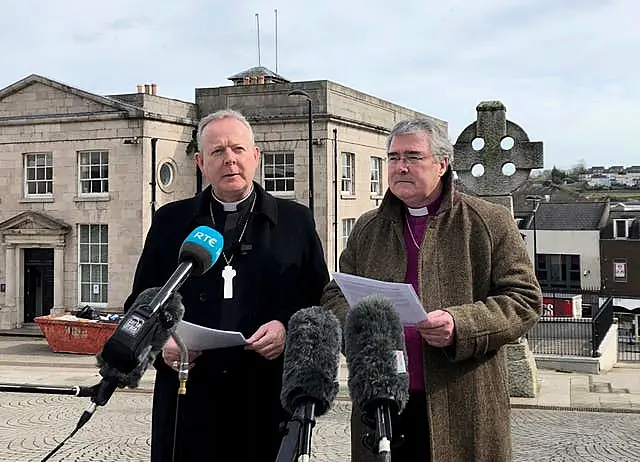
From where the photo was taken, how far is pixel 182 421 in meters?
3.58

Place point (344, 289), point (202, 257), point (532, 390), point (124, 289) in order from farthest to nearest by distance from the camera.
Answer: point (124, 289), point (532, 390), point (344, 289), point (202, 257)

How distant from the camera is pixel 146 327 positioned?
2.22 m

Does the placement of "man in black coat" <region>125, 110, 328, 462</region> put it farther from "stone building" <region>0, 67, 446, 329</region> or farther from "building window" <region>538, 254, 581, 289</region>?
"building window" <region>538, 254, 581, 289</region>

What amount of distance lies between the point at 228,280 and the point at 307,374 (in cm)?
140

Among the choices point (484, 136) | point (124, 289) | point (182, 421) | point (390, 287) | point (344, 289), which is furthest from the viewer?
point (124, 289)

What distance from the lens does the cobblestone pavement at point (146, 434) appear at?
8.64 m

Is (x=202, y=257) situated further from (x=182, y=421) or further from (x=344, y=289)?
(x=182, y=421)

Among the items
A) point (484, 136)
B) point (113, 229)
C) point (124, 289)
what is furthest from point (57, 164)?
point (484, 136)

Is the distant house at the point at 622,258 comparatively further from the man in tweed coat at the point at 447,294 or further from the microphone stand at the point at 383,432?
the microphone stand at the point at 383,432

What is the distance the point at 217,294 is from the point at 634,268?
5521 centimetres

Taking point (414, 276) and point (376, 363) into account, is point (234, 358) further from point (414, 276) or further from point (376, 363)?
point (376, 363)

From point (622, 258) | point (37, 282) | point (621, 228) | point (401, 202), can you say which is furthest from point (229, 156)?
point (621, 228)

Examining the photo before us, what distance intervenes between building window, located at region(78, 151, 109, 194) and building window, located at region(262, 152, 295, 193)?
490 cm

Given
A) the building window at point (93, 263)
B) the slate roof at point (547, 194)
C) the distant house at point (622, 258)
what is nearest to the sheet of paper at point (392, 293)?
the building window at point (93, 263)
